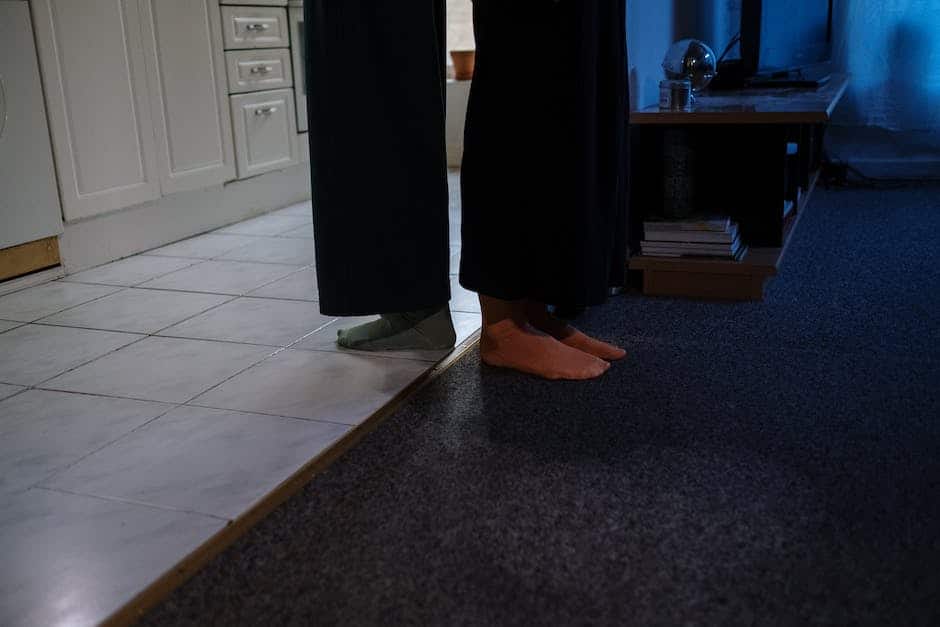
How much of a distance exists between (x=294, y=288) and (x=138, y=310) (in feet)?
1.20

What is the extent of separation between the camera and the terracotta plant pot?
414 centimetres

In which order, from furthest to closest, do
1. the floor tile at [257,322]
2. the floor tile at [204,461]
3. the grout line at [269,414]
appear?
the floor tile at [257,322] → the grout line at [269,414] → the floor tile at [204,461]

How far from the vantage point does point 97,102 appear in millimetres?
2461

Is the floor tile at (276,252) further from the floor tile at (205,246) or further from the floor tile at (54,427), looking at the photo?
the floor tile at (54,427)

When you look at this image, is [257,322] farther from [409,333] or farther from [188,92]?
[188,92]

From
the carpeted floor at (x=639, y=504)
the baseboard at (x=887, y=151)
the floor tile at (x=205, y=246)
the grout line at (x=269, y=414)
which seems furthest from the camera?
the baseboard at (x=887, y=151)

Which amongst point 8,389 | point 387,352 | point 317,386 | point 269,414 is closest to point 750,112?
point 387,352

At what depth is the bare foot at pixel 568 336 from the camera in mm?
1645

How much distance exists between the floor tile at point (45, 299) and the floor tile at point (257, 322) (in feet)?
1.24

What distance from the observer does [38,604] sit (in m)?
0.94

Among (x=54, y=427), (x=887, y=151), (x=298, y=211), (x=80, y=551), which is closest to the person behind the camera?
(x=80, y=551)

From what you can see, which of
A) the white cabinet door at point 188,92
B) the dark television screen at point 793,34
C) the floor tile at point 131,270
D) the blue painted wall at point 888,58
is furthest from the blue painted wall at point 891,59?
the floor tile at point 131,270

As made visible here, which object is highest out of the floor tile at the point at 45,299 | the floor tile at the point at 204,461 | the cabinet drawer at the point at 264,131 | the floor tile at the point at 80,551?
the cabinet drawer at the point at 264,131

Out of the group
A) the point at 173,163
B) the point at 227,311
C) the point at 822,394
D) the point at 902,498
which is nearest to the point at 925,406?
the point at 822,394
